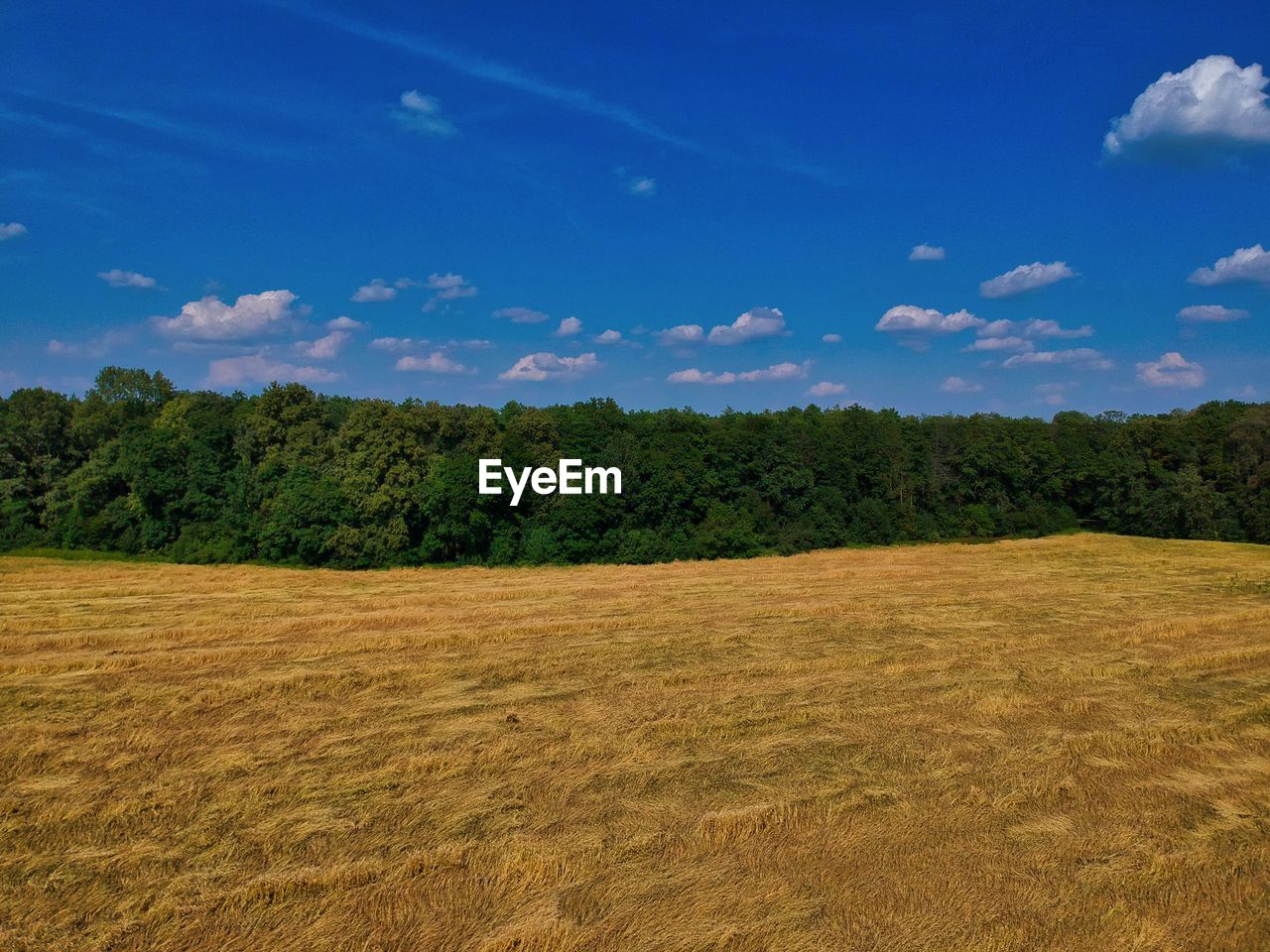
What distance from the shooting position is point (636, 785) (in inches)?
356

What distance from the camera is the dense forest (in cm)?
3856

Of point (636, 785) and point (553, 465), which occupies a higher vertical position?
point (553, 465)

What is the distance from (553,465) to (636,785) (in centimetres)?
3360

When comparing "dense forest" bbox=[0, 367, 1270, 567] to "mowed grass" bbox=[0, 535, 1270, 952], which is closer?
"mowed grass" bbox=[0, 535, 1270, 952]

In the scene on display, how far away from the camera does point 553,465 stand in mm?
42062

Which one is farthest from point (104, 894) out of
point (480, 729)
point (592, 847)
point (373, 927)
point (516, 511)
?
point (516, 511)

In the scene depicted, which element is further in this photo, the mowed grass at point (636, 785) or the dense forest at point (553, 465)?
the dense forest at point (553, 465)

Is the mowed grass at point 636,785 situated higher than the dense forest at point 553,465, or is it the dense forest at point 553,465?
the dense forest at point 553,465

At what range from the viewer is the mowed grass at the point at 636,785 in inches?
250

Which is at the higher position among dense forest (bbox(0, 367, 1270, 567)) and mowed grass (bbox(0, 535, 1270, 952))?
dense forest (bbox(0, 367, 1270, 567))

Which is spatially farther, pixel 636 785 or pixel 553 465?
pixel 553 465

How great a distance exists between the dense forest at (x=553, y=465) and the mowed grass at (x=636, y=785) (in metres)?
19.6

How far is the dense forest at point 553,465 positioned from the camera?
38562mm

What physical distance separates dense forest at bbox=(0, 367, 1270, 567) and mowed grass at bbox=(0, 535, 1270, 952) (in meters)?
19.6
